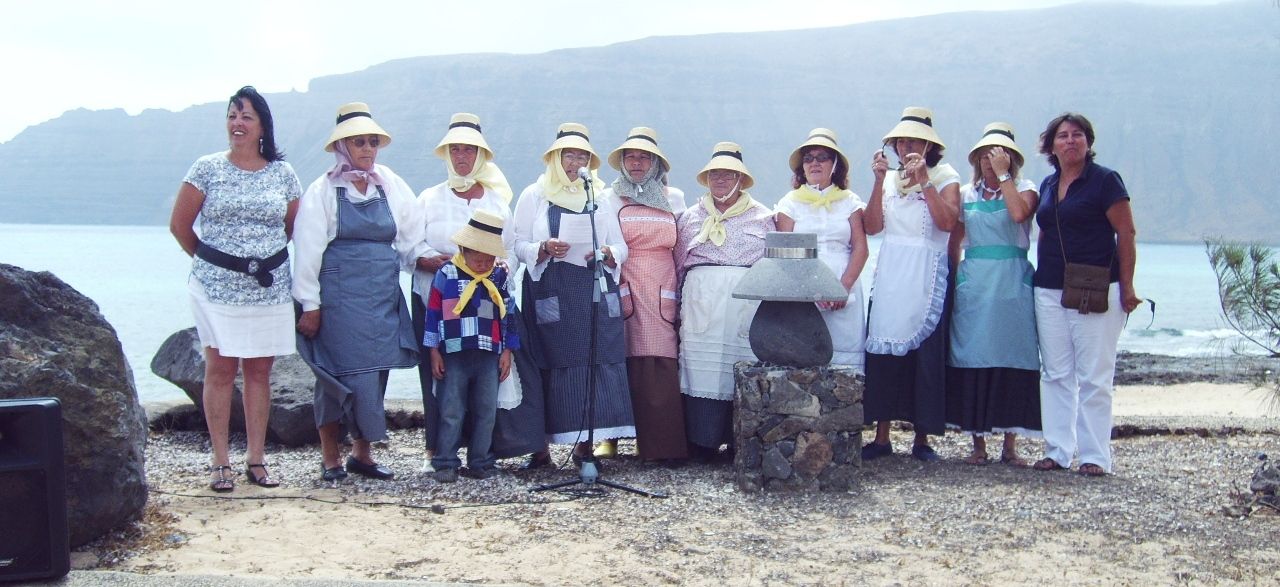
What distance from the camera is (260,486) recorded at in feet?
16.5

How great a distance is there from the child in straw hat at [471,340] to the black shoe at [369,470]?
226 millimetres

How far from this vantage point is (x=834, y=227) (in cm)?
564

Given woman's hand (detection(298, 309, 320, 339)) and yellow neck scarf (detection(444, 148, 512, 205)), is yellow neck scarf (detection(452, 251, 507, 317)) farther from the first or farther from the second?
woman's hand (detection(298, 309, 320, 339))

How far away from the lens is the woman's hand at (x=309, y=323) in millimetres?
5039

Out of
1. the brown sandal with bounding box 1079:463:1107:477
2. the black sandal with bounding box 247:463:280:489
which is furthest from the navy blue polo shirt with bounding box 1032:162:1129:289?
the black sandal with bounding box 247:463:280:489

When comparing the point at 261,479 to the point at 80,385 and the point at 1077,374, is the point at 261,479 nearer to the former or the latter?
the point at 80,385

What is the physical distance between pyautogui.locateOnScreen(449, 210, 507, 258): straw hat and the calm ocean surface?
4.01 metres

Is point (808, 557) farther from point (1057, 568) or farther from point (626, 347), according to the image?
point (626, 347)

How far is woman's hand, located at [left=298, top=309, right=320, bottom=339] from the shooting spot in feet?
16.5

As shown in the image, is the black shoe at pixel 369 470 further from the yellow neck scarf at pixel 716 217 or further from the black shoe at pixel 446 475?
the yellow neck scarf at pixel 716 217

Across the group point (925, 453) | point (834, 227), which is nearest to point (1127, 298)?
point (925, 453)

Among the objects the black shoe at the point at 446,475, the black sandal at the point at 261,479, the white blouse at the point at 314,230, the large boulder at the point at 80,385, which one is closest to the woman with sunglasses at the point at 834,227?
the black shoe at the point at 446,475

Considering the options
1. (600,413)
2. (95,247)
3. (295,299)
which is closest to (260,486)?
(295,299)

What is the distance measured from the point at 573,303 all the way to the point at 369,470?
48.4 inches
